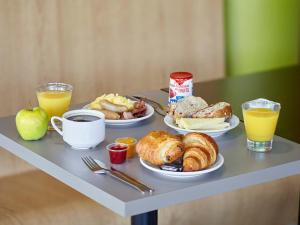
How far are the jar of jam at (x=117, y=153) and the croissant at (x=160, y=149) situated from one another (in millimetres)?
35

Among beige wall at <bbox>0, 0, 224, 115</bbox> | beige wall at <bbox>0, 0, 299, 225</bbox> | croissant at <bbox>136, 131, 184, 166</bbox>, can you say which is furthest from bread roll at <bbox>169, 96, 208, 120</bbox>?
beige wall at <bbox>0, 0, 224, 115</bbox>

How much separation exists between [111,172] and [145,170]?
83mm

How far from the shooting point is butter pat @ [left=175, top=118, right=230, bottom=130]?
1947 millimetres

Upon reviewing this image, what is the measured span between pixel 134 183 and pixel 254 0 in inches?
72.7

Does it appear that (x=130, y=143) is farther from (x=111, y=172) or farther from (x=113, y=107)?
(x=113, y=107)

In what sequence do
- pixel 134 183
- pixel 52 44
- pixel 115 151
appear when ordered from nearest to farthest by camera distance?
pixel 134 183, pixel 115 151, pixel 52 44

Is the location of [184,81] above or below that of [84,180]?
above

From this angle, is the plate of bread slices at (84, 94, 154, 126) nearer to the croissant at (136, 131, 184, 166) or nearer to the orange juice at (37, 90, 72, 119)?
the orange juice at (37, 90, 72, 119)

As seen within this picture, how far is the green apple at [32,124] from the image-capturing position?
6.29 feet

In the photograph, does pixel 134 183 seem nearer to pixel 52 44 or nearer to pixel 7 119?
pixel 7 119

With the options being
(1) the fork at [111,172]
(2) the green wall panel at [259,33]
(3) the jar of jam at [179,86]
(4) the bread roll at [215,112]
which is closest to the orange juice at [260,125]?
(4) the bread roll at [215,112]

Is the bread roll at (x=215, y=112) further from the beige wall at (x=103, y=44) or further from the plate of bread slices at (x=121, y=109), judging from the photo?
the beige wall at (x=103, y=44)

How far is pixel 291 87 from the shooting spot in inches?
108

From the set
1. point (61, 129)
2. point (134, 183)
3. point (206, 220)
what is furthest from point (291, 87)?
point (134, 183)
